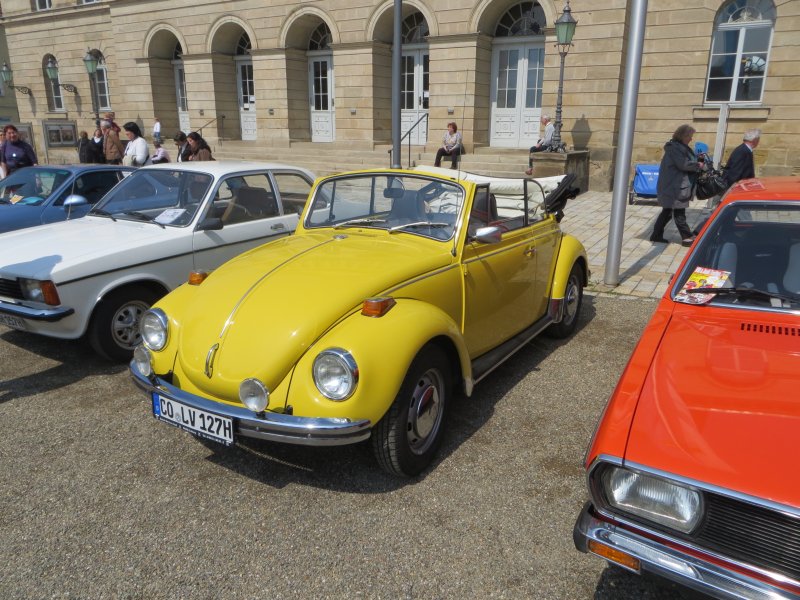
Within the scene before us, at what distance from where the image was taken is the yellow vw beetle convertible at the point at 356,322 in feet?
9.91

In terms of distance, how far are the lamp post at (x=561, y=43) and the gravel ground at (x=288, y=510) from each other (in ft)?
38.9

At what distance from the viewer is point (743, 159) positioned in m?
Result: 9.45

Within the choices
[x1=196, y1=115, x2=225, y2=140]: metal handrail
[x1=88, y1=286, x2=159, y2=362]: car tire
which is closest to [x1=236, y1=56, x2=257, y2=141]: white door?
[x1=196, y1=115, x2=225, y2=140]: metal handrail

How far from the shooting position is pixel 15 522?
311cm

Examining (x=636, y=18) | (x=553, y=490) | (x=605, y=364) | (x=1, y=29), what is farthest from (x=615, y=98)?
(x=1, y=29)

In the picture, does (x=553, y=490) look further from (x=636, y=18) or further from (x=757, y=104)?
(x=757, y=104)

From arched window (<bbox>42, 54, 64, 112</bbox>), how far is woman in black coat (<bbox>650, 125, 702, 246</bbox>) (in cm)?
3113

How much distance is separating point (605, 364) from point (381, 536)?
2982 millimetres

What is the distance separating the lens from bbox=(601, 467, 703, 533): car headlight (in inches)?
81.1

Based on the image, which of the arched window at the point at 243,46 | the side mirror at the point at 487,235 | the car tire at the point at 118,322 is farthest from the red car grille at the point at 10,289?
the arched window at the point at 243,46

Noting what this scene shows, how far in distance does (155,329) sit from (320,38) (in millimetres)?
20717

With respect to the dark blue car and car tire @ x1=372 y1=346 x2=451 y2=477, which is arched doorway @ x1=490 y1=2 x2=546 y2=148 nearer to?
the dark blue car

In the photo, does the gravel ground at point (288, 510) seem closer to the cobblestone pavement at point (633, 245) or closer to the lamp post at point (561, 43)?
the cobblestone pavement at point (633, 245)

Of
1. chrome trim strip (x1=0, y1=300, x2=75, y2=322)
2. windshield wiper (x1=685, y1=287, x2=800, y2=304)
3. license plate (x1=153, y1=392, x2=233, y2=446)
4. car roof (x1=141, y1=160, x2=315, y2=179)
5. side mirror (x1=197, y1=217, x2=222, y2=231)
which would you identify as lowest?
license plate (x1=153, y1=392, x2=233, y2=446)
